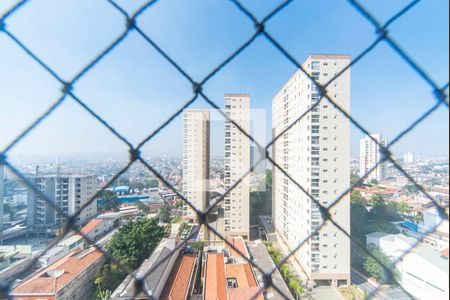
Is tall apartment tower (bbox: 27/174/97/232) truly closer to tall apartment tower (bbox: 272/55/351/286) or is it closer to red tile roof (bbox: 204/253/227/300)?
red tile roof (bbox: 204/253/227/300)

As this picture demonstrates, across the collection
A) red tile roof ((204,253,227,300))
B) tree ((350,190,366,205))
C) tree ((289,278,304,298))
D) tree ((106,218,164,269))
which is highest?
tree ((350,190,366,205))

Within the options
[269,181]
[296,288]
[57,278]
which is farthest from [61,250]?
[269,181]

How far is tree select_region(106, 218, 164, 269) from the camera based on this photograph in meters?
4.92

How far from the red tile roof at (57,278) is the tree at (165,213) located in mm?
2440

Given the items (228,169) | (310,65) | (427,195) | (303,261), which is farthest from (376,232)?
(427,195)

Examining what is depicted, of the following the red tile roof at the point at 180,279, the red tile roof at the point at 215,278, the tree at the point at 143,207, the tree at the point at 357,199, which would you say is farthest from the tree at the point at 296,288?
the tree at the point at 143,207

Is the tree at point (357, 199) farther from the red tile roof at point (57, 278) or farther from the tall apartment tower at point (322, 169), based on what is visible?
the red tile roof at point (57, 278)

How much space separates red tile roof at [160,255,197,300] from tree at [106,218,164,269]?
0.84m

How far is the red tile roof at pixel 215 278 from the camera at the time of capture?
3756mm

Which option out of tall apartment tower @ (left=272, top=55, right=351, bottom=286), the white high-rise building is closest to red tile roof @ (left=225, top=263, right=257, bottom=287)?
tall apartment tower @ (left=272, top=55, right=351, bottom=286)

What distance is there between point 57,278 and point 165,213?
402 cm

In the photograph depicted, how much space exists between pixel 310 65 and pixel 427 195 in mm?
4696

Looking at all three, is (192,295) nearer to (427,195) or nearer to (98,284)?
(98,284)

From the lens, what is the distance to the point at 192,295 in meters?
4.10
